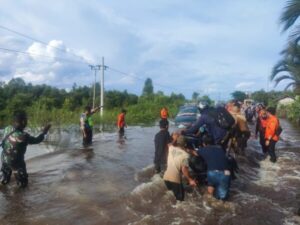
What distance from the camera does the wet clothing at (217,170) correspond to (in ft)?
23.3

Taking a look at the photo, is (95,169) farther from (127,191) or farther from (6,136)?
(6,136)

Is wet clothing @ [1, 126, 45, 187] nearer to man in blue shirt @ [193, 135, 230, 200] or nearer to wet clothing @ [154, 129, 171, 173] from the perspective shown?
wet clothing @ [154, 129, 171, 173]

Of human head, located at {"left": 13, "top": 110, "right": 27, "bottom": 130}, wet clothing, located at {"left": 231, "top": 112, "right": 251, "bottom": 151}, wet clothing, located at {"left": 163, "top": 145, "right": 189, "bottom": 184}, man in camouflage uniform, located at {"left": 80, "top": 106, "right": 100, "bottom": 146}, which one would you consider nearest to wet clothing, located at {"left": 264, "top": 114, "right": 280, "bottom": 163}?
wet clothing, located at {"left": 231, "top": 112, "right": 251, "bottom": 151}

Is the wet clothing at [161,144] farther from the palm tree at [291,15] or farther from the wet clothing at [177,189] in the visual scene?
the palm tree at [291,15]

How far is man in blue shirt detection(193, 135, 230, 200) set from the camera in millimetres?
7094

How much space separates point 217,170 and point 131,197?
1.75 m

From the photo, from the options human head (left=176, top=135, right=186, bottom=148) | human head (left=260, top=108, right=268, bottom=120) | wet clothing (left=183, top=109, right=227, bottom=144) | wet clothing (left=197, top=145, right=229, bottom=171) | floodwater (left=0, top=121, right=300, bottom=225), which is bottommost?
floodwater (left=0, top=121, right=300, bottom=225)

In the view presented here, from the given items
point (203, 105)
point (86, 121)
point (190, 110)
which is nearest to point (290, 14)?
point (203, 105)

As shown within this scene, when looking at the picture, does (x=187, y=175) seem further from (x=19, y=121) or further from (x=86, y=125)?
(x=86, y=125)

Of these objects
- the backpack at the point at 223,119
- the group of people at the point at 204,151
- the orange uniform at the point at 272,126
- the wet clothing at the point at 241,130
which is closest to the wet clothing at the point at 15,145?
the group of people at the point at 204,151

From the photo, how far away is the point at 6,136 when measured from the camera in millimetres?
7922

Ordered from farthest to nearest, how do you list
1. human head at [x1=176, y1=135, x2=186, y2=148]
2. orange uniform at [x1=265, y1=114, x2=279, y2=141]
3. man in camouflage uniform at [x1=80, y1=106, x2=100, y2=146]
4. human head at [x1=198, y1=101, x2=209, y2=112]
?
man in camouflage uniform at [x1=80, y1=106, x2=100, y2=146], orange uniform at [x1=265, y1=114, x2=279, y2=141], human head at [x1=198, y1=101, x2=209, y2=112], human head at [x1=176, y1=135, x2=186, y2=148]

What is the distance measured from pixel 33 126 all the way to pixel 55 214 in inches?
533

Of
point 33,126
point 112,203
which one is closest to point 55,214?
point 112,203
